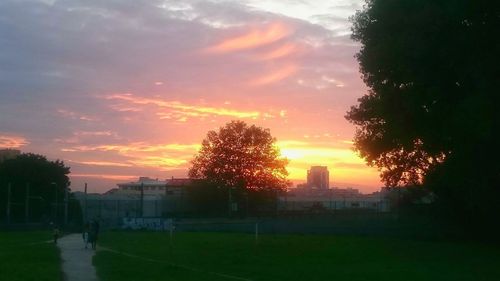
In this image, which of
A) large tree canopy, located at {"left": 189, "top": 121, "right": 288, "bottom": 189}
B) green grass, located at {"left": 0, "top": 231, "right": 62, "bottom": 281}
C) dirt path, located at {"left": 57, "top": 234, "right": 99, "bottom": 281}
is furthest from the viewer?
large tree canopy, located at {"left": 189, "top": 121, "right": 288, "bottom": 189}

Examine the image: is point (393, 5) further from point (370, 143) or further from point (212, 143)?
point (212, 143)

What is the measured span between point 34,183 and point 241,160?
95.7ft

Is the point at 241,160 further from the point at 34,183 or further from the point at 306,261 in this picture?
the point at 306,261

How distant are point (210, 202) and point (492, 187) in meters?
72.1

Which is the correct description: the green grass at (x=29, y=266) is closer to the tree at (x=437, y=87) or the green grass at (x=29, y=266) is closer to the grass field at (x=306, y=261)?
the grass field at (x=306, y=261)

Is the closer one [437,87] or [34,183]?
[437,87]

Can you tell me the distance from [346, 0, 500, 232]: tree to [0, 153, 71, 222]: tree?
196 feet

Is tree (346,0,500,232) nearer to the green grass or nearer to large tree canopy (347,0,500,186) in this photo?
large tree canopy (347,0,500,186)

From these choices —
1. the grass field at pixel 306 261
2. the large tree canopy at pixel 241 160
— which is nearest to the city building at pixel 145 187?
the large tree canopy at pixel 241 160

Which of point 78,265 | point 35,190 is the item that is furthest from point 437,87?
point 35,190

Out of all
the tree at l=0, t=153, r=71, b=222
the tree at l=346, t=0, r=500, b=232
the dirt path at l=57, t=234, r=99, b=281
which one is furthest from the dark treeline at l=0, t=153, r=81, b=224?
the tree at l=346, t=0, r=500, b=232

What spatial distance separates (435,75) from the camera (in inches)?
1430

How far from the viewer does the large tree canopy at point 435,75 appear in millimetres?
34719

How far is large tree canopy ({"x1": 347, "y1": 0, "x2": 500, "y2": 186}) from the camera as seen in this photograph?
34.7 metres
